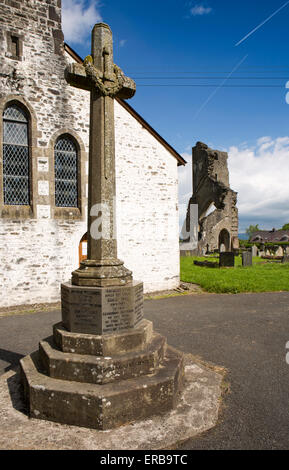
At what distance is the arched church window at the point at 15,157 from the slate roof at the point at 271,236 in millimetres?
66853

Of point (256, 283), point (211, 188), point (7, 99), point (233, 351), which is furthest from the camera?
point (211, 188)

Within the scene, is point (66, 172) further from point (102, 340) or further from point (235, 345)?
point (102, 340)

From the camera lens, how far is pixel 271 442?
2807 mm

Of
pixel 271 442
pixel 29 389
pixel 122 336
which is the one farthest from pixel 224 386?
pixel 29 389

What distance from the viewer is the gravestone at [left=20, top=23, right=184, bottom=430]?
3.07 m

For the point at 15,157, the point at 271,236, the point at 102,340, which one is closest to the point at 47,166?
the point at 15,157

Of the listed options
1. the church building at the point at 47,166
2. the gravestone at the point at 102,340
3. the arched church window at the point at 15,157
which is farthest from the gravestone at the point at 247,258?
the gravestone at the point at 102,340

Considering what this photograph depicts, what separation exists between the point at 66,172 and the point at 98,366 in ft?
25.6

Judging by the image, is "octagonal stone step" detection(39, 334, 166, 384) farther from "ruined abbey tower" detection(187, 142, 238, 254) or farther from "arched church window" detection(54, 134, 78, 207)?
"ruined abbey tower" detection(187, 142, 238, 254)

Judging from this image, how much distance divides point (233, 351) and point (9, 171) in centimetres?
782

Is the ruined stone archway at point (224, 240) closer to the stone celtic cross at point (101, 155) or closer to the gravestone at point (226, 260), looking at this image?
the gravestone at point (226, 260)

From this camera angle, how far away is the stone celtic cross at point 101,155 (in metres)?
3.72

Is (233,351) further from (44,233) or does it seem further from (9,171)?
(9,171)

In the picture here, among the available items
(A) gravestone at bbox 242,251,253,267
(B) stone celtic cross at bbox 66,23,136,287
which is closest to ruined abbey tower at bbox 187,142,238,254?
(A) gravestone at bbox 242,251,253,267
